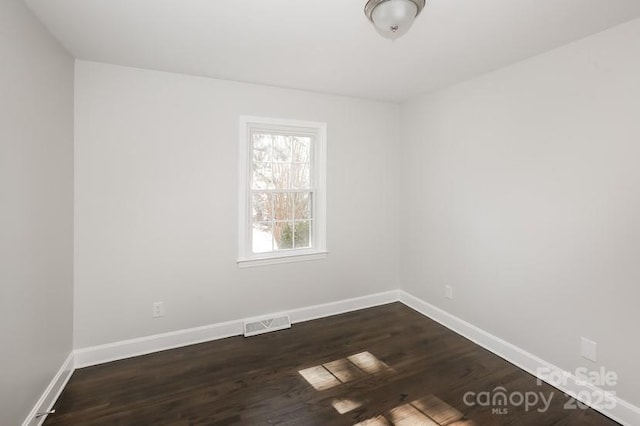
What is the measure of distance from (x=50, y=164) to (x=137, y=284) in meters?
1.14

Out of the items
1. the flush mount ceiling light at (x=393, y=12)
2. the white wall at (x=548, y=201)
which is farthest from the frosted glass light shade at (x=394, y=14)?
the white wall at (x=548, y=201)

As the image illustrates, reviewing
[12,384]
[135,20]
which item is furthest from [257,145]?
[12,384]

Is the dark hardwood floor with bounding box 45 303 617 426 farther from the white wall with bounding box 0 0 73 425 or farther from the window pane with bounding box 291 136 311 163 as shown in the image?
the window pane with bounding box 291 136 311 163

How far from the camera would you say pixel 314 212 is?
3422 millimetres

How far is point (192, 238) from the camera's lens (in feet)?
9.21

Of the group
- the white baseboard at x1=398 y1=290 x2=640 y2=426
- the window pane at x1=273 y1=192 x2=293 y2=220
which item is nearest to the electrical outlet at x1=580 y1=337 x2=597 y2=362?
the white baseboard at x1=398 y1=290 x2=640 y2=426

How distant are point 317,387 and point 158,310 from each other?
5.10ft

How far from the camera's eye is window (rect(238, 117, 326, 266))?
3033 millimetres

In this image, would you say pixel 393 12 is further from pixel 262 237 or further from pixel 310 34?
pixel 262 237

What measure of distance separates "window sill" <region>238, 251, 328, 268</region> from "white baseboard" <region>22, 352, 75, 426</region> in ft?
4.81

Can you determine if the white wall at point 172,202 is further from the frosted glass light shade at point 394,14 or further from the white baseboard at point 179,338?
the frosted glass light shade at point 394,14

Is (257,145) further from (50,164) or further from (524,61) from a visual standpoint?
(524,61)

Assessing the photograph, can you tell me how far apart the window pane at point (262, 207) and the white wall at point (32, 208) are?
1484 millimetres

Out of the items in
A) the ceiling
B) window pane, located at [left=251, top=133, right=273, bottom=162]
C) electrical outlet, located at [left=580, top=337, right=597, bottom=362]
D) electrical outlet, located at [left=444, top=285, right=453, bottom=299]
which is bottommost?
electrical outlet, located at [left=580, top=337, right=597, bottom=362]
